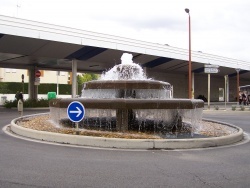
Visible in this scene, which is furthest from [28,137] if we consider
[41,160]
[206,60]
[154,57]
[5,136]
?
[206,60]

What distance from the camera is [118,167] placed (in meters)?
6.63

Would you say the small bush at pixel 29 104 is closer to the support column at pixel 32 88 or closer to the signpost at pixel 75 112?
the support column at pixel 32 88

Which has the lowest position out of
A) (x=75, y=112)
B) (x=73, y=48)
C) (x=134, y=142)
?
(x=134, y=142)

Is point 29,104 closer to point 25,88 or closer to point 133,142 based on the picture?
point 133,142

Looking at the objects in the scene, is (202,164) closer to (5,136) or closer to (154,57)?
(5,136)

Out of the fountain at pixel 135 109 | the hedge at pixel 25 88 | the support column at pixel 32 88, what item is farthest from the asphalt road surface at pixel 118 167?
the hedge at pixel 25 88

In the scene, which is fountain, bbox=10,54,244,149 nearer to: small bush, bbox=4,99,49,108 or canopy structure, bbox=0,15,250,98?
canopy structure, bbox=0,15,250,98

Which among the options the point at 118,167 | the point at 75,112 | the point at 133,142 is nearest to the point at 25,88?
the point at 75,112

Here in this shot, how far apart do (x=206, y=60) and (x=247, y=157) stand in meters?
33.9

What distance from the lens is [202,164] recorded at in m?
7.05

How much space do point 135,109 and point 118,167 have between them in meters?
4.05

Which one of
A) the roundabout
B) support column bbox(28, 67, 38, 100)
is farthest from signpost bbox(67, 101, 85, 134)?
support column bbox(28, 67, 38, 100)

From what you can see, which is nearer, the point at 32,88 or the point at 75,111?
the point at 75,111

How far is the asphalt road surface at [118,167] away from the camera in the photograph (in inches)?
218
